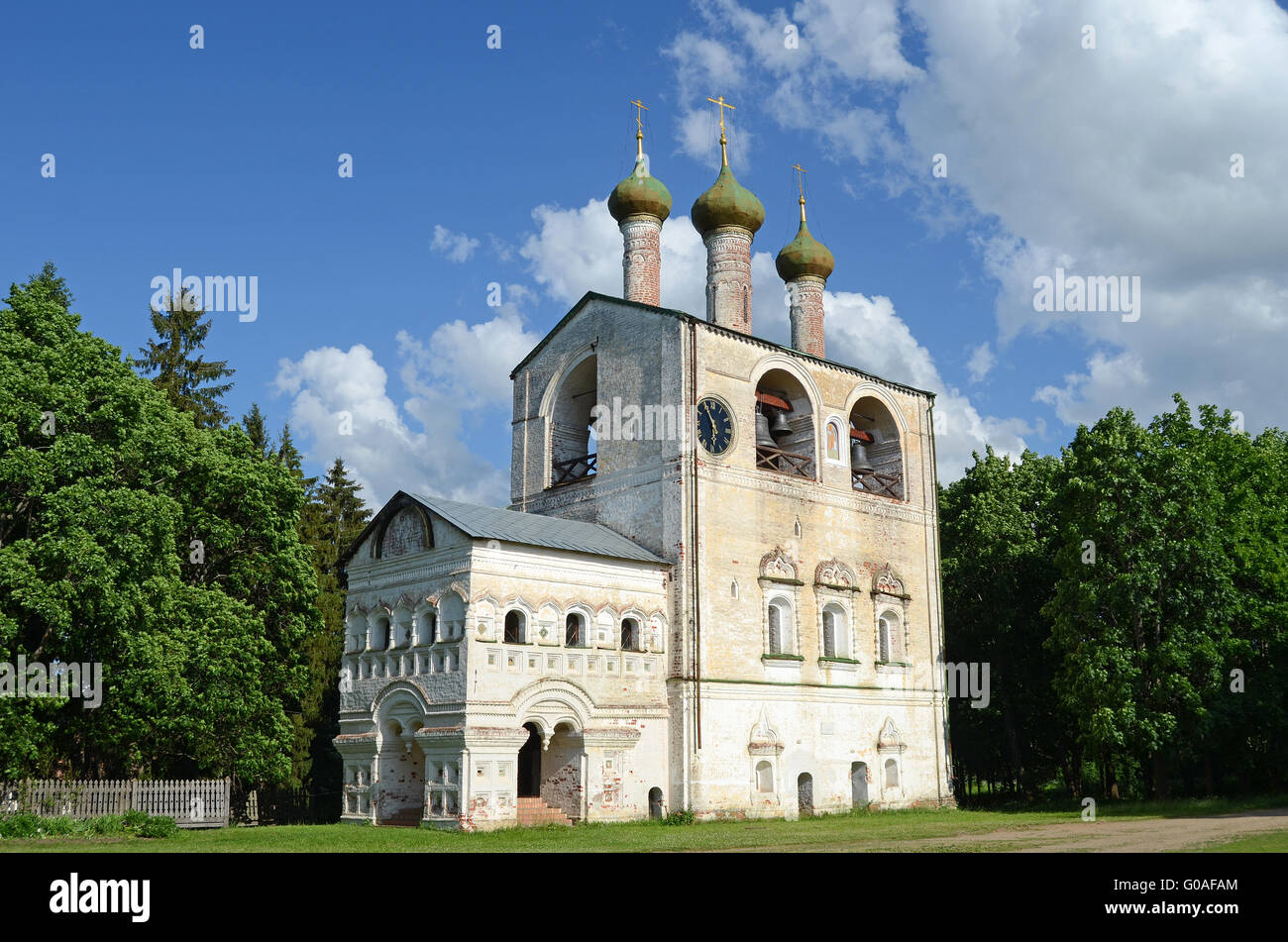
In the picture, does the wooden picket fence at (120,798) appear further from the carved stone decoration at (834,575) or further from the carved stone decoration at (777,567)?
the carved stone decoration at (834,575)

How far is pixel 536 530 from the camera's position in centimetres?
2256

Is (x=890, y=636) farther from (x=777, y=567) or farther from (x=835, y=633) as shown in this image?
(x=777, y=567)

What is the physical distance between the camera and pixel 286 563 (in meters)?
24.0

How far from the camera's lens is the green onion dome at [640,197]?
2709 cm

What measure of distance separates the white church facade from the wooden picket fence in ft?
9.16

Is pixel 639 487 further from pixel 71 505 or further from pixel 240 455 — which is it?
pixel 71 505

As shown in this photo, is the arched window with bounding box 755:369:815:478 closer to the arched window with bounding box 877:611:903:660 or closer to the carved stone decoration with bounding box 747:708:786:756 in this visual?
the arched window with bounding box 877:611:903:660

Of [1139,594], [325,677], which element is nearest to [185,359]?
[325,677]

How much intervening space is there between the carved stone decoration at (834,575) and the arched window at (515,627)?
7.26 meters

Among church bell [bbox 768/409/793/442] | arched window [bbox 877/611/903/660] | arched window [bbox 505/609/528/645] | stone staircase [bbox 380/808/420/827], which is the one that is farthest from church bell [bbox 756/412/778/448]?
stone staircase [bbox 380/808/420/827]

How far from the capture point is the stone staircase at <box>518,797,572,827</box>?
2078cm

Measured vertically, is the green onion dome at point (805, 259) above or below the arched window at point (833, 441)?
above

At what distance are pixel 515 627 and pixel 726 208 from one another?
1172cm

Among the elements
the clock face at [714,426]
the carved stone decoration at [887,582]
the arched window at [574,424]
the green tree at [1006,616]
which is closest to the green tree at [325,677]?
the arched window at [574,424]
